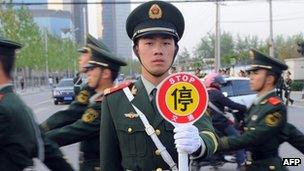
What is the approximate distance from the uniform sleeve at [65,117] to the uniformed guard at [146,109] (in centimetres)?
165

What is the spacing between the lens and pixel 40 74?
74.1 m

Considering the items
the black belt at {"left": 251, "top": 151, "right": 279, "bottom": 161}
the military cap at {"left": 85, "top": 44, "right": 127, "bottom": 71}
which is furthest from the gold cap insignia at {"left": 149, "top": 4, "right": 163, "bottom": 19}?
the black belt at {"left": 251, "top": 151, "right": 279, "bottom": 161}

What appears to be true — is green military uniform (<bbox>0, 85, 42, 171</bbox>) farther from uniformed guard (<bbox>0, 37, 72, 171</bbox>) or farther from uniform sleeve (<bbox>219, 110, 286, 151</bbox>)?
uniform sleeve (<bbox>219, 110, 286, 151</bbox>)

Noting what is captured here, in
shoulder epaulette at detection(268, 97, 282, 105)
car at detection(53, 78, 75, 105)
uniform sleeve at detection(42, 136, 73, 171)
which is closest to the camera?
uniform sleeve at detection(42, 136, 73, 171)

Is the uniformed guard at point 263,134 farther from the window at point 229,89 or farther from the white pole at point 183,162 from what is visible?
the window at point 229,89

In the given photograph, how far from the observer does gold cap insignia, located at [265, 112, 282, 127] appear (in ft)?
13.3

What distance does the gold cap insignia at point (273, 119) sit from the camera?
4039 millimetres

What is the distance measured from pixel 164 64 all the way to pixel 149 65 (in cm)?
7

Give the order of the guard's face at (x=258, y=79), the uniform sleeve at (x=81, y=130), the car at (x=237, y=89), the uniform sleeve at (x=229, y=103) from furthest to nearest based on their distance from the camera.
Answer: the car at (x=237, y=89), the uniform sleeve at (x=229, y=103), the guard's face at (x=258, y=79), the uniform sleeve at (x=81, y=130)

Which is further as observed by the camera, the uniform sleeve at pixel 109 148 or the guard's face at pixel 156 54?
the uniform sleeve at pixel 109 148

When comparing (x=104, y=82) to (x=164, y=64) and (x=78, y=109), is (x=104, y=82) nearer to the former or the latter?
(x=78, y=109)

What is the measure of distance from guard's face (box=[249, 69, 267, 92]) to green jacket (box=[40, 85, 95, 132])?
142cm

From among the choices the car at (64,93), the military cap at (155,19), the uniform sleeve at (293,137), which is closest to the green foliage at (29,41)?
the car at (64,93)

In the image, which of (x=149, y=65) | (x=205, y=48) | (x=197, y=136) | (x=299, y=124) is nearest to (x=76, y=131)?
(x=149, y=65)
